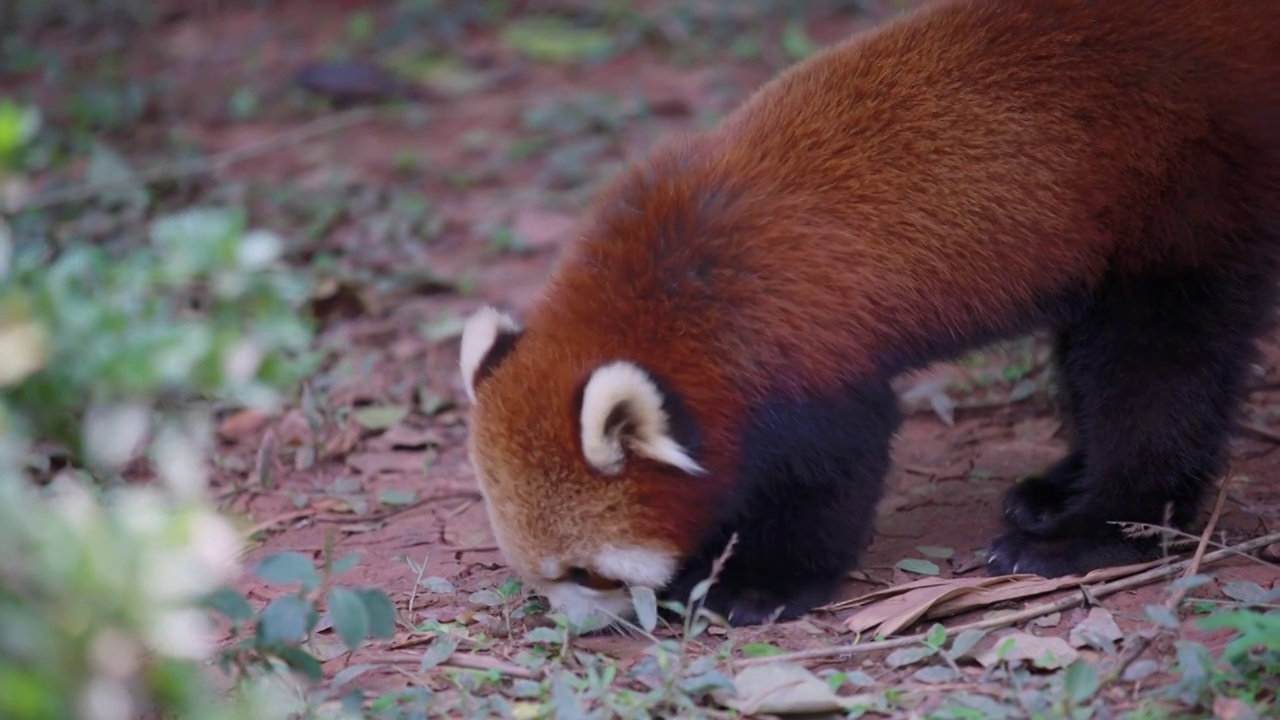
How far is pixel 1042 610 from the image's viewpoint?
11.0 feet

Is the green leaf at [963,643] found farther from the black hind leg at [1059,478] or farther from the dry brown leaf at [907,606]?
the black hind leg at [1059,478]

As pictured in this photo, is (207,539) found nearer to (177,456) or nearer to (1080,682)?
(177,456)

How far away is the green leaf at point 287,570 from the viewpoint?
273cm

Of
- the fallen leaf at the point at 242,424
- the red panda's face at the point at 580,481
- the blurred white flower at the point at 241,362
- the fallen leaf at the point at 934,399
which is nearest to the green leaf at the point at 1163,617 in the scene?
the red panda's face at the point at 580,481

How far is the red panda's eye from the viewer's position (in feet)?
10.9

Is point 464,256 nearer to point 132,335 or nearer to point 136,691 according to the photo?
point 132,335

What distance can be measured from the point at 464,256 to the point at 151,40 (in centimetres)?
368

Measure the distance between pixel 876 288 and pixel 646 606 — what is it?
1010mm

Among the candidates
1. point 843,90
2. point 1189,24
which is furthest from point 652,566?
point 1189,24

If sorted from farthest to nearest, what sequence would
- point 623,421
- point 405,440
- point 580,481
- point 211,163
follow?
1. point 211,163
2. point 405,440
3. point 580,481
4. point 623,421

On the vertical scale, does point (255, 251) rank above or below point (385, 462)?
above

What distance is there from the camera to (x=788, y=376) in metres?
3.30

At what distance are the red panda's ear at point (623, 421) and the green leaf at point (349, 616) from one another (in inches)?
25.6

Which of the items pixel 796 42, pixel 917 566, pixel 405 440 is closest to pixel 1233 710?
pixel 917 566
